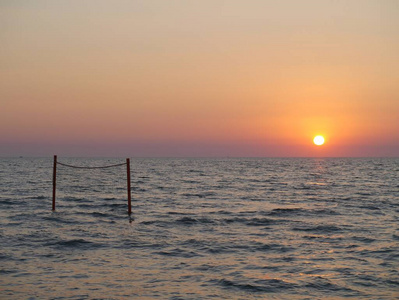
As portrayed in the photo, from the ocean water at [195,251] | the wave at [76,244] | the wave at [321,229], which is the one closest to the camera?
the ocean water at [195,251]

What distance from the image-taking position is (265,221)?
79.7 feet

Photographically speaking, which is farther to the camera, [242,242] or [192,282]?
[242,242]

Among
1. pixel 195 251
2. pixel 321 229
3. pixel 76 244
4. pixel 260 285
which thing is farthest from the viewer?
pixel 321 229

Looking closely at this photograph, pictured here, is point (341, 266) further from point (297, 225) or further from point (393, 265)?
point (297, 225)

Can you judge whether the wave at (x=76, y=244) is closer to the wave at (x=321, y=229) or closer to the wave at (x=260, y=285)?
the wave at (x=260, y=285)

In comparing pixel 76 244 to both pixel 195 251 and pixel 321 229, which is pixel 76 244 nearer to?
pixel 195 251

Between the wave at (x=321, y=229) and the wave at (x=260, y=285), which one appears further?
A: the wave at (x=321, y=229)

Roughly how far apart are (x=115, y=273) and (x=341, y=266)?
6954mm

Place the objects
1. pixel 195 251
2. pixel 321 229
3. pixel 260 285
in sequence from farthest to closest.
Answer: pixel 321 229, pixel 195 251, pixel 260 285

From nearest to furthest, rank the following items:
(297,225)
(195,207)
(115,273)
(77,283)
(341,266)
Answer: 1. (77,283)
2. (115,273)
3. (341,266)
4. (297,225)
5. (195,207)

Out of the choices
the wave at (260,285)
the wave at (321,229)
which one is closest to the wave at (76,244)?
the wave at (260,285)

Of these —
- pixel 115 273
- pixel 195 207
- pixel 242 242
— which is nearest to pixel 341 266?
pixel 242 242

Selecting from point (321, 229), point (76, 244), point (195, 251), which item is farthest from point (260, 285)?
point (321, 229)

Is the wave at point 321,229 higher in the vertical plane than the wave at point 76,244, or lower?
lower
